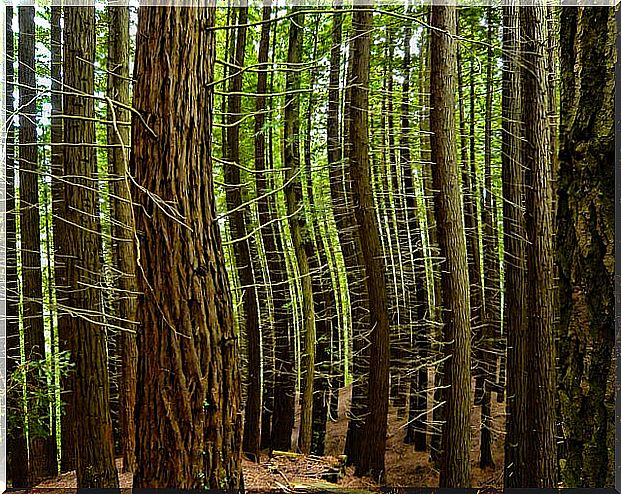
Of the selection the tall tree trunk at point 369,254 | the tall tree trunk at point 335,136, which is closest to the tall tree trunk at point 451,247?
the tall tree trunk at point 369,254

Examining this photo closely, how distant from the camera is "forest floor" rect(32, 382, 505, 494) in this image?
10.5 ft

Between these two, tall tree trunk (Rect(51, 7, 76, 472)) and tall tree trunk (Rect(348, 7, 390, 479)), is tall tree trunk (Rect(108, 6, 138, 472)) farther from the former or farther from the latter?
tall tree trunk (Rect(348, 7, 390, 479))

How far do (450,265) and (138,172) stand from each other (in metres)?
1.66

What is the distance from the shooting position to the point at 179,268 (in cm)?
213

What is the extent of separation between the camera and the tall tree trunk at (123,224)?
322cm

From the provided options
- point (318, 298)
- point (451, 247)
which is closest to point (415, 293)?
point (451, 247)

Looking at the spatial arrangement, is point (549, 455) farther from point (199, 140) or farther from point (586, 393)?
point (586, 393)

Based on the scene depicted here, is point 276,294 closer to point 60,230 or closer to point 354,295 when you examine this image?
point 354,295

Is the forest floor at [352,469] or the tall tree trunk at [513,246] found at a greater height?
the tall tree trunk at [513,246]

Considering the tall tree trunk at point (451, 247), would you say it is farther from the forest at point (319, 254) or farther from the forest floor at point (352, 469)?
the forest floor at point (352, 469)

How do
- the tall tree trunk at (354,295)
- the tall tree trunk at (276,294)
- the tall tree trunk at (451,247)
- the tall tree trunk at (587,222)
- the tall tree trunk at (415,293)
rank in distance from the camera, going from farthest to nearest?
the tall tree trunk at (276,294) < the tall tree trunk at (354,295) < the tall tree trunk at (415,293) < the tall tree trunk at (451,247) < the tall tree trunk at (587,222)

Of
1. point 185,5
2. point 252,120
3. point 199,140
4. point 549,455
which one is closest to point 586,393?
point 199,140

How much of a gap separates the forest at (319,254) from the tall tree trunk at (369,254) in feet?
0.03

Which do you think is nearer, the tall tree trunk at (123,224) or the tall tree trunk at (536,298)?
the tall tree trunk at (536,298)
